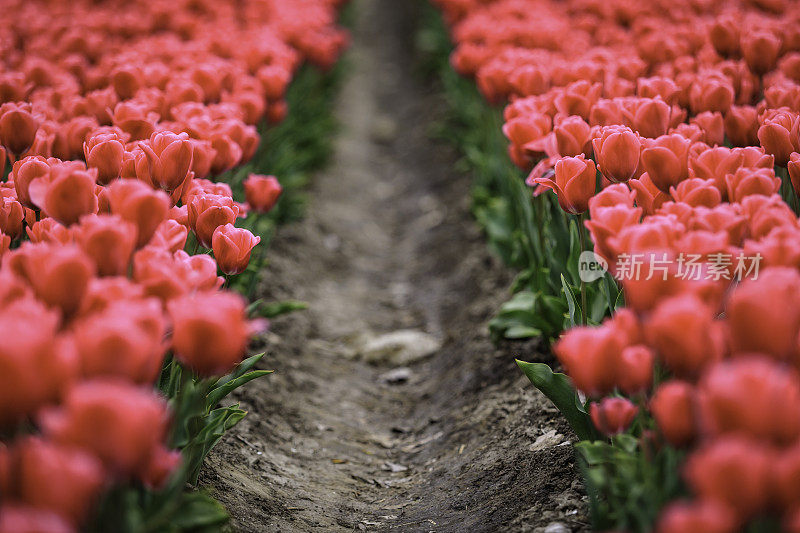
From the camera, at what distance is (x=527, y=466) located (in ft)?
7.85

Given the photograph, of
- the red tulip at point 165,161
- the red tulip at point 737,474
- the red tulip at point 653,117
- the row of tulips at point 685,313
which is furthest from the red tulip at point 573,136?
the red tulip at point 737,474

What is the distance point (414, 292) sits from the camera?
15.6 ft

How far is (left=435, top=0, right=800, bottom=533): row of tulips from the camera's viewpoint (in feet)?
3.51

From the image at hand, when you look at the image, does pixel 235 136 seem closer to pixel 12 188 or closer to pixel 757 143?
pixel 12 188

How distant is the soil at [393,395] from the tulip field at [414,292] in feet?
0.06

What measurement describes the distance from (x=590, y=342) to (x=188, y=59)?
3165mm

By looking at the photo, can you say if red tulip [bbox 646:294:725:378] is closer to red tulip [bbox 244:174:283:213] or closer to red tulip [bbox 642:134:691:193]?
red tulip [bbox 642:134:691:193]

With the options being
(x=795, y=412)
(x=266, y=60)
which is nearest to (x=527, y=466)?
(x=795, y=412)

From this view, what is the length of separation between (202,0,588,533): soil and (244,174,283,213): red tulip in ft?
2.65

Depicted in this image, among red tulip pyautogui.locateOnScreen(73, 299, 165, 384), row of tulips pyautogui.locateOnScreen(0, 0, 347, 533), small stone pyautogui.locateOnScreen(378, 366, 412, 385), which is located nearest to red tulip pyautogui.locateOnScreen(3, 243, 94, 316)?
row of tulips pyautogui.locateOnScreen(0, 0, 347, 533)

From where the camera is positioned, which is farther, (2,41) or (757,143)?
(2,41)

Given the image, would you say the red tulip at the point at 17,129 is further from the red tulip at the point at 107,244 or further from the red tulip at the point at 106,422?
the red tulip at the point at 106,422

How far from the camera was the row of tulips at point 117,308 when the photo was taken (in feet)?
3.53

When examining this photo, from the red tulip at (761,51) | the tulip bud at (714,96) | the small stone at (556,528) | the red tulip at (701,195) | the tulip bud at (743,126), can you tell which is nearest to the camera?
the red tulip at (701,195)
